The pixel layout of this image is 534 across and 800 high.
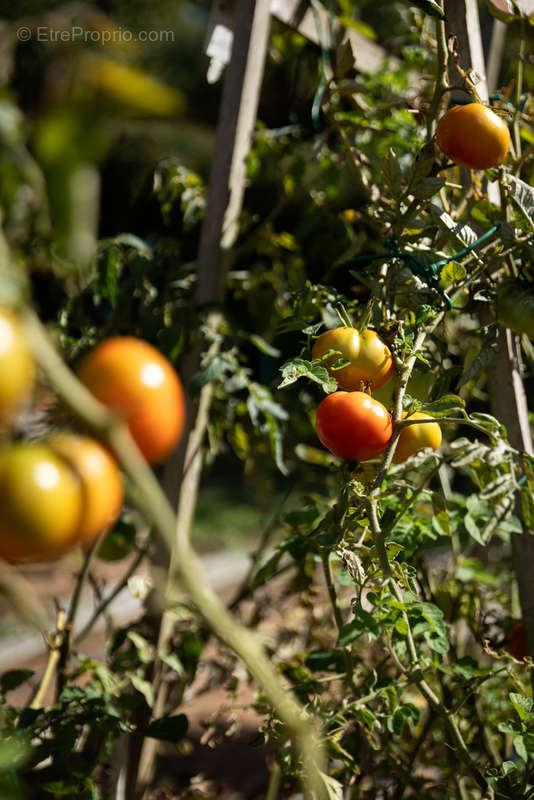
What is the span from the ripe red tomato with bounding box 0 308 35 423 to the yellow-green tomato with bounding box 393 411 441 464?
462mm

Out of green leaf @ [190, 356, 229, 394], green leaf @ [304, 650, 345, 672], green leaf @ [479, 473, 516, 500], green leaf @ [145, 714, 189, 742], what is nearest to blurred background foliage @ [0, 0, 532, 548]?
green leaf @ [190, 356, 229, 394]

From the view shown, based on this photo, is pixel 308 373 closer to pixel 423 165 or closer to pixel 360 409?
pixel 360 409

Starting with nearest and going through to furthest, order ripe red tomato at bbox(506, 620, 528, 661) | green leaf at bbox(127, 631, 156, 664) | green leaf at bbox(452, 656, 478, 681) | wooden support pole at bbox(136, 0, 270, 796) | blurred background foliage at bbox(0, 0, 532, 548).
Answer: blurred background foliage at bbox(0, 0, 532, 548)
green leaf at bbox(452, 656, 478, 681)
ripe red tomato at bbox(506, 620, 528, 661)
green leaf at bbox(127, 631, 156, 664)
wooden support pole at bbox(136, 0, 270, 796)

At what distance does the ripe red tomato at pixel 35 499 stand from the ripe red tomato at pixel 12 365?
0.08ft

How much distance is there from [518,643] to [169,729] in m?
0.54

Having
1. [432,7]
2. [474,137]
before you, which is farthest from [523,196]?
[432,7]

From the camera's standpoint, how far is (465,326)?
1584 mm

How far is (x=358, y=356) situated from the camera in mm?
668

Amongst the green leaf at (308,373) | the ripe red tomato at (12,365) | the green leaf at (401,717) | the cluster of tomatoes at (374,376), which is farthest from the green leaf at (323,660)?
the ripe red tomato at (12,365)

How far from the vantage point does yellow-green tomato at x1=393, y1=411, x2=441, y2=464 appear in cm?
69

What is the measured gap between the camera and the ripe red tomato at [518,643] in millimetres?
990

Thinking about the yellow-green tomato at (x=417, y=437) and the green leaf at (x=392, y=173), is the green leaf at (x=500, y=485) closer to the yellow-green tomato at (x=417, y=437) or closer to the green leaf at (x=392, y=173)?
the yellow-green tomato at (x=417, y=437)

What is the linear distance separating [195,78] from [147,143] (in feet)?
9.77

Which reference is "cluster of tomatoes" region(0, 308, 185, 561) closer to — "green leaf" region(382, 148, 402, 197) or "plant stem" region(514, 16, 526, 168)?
"green leaf" region(382, 148, 402, 197)
